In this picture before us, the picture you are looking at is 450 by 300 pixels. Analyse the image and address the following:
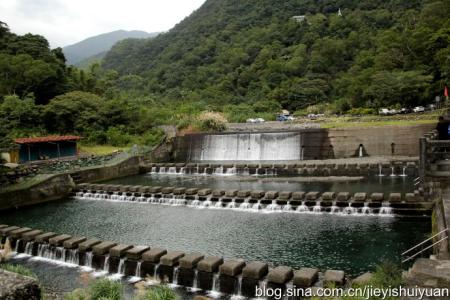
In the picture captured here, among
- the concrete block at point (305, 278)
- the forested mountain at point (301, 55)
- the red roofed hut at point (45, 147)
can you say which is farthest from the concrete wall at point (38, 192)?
the forested mountain at point (301, 55)

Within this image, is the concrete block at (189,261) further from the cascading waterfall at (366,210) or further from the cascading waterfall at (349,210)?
the cascading waterfall at (366,210)

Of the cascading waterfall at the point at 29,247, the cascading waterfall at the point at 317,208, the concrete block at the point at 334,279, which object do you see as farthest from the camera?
the cascading waterfall at the point at 317,208

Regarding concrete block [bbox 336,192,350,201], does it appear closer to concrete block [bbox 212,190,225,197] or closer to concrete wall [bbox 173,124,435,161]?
concrete block [bbox 212,190,225,197]

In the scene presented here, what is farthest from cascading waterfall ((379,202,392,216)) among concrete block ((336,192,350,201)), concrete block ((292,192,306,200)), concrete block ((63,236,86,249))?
concrete block ((63,236,86,249))

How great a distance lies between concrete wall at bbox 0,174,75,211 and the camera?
20.9m

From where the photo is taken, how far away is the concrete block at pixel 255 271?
9359mm

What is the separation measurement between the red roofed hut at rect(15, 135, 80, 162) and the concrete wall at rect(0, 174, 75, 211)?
513cm

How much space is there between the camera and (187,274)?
10.4m

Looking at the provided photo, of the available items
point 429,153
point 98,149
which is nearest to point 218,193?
point 429,153

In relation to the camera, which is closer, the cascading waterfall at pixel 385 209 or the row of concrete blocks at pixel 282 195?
the cascading waterfall at pixel 385 209

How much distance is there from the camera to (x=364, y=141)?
2853 cm

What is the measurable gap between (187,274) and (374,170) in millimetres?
16666

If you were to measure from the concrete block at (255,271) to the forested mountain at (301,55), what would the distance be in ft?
108

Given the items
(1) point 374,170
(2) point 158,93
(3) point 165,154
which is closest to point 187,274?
(1) point 374,170
